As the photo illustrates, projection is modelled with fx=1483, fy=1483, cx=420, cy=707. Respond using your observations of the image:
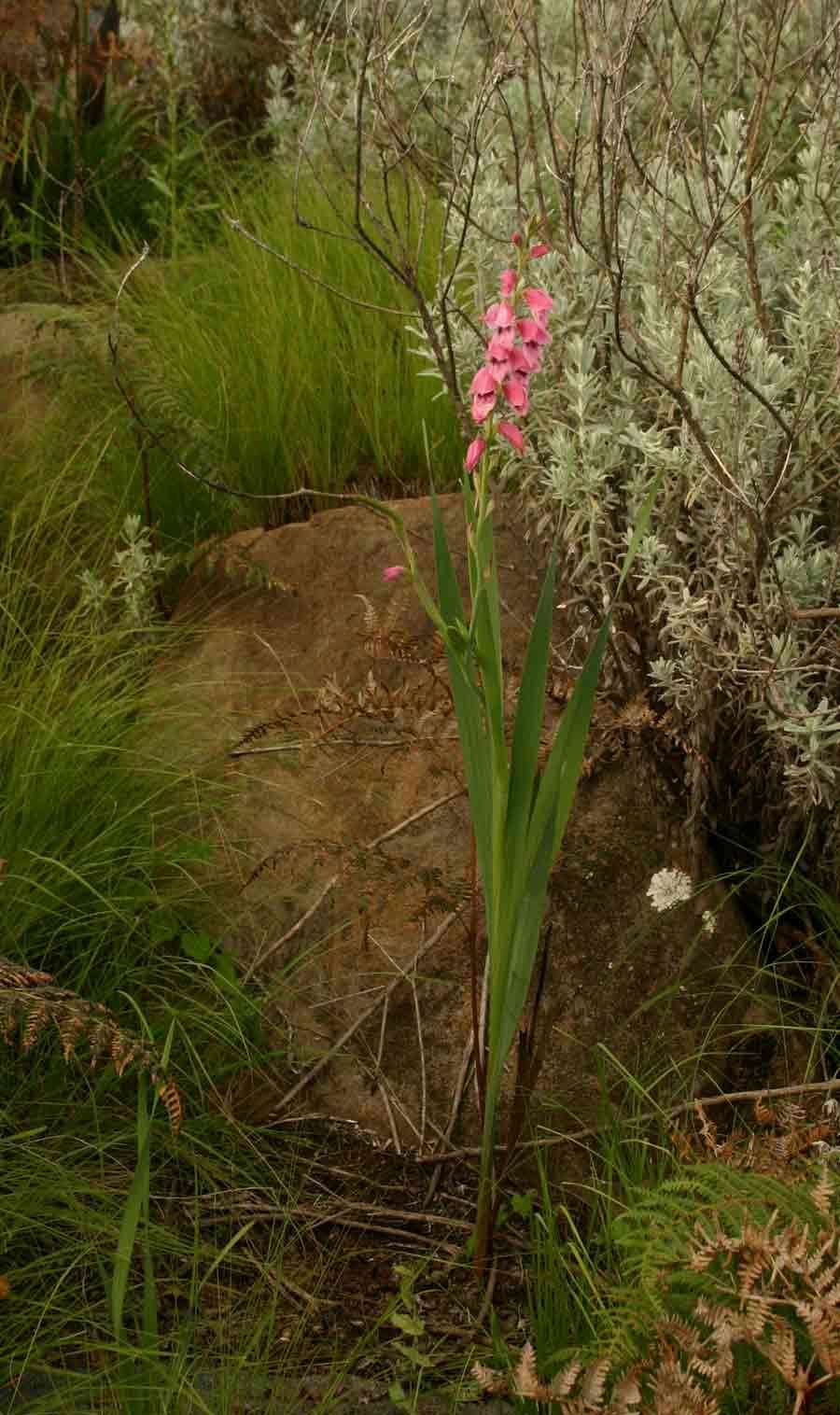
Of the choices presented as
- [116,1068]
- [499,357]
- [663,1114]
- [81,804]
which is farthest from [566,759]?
[81,804]

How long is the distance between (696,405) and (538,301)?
869 millimetres

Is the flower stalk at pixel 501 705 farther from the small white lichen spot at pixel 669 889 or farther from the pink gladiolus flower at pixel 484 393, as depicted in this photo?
the small white lichen spot at pixel 669 889

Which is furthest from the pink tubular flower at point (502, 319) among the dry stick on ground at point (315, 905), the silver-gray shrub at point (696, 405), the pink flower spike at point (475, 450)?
the dry stick on ground at point (315, 905)

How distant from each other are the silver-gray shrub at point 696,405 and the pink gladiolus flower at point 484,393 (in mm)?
543

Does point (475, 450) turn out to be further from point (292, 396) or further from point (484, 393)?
point (292, 396)

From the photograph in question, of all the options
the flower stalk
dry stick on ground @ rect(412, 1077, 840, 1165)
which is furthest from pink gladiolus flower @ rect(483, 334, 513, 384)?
dry stick on ground @ rect(412, 1077, 840, 1165)

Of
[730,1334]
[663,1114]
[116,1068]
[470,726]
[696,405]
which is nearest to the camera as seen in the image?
[730,1334]

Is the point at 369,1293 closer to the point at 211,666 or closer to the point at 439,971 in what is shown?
the point at 439,971

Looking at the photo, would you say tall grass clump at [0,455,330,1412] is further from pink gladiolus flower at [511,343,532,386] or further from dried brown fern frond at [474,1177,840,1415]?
pink gladiolus flower at [511,343,532,386]

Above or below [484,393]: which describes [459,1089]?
below

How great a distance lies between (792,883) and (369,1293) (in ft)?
3.65

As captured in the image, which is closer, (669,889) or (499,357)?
(499,357)

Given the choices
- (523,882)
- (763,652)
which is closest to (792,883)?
(763,652)

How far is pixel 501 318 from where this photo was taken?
1880 mm
